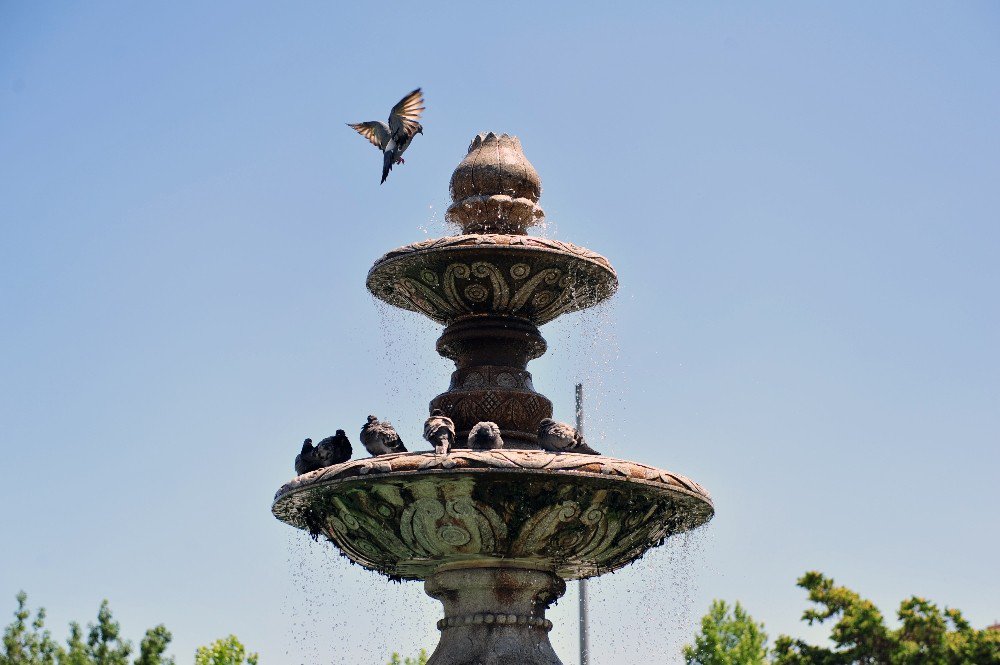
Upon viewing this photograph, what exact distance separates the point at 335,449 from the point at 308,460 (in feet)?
0.75

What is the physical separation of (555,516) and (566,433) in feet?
2.27

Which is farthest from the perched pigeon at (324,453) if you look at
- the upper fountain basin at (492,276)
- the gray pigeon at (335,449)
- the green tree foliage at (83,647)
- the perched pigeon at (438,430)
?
the green tree foliage at (83,647)

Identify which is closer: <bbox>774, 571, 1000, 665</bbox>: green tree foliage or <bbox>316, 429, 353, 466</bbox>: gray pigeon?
<bbox>316, 429, 353, 466</bbox>: gray pigeon

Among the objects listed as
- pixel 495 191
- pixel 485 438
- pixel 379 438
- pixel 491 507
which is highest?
pixel 495 191

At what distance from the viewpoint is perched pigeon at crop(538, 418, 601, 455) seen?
1137 cm

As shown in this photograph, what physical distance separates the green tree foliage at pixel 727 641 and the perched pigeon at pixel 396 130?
2704 cm

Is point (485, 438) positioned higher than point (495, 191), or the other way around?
point (495, 191)

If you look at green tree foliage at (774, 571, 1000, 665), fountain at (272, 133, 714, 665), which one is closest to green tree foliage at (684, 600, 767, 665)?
green tree foliage at (774, 571, 1000, 665)

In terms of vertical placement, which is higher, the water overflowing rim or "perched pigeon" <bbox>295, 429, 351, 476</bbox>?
the water overflowing rim

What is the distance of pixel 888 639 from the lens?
106ft

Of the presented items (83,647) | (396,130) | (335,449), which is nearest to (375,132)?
(396,130)

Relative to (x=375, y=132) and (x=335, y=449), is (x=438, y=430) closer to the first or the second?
(x=335, y=449)

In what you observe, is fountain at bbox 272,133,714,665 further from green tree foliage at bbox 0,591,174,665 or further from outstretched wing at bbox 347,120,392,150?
green tree foliage at bbox 0,591,174,665

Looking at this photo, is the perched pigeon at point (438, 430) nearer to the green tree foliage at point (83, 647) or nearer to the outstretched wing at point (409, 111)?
the outstretched wing at point (409, 111)
